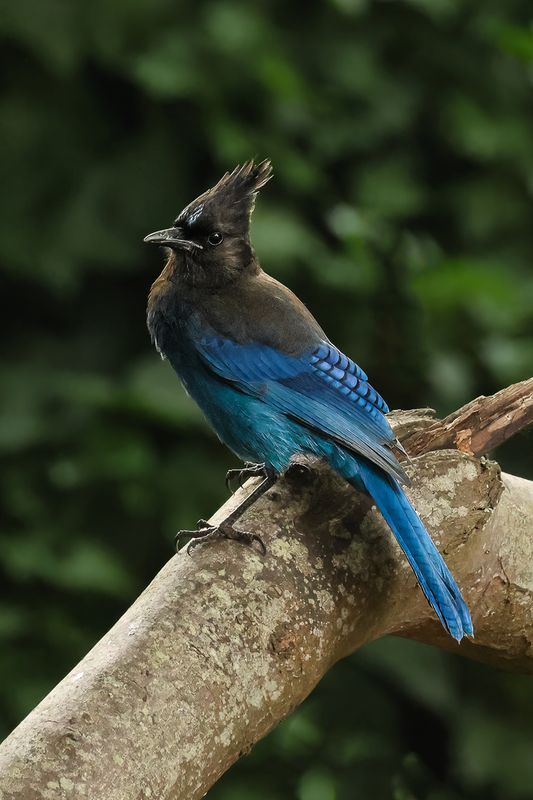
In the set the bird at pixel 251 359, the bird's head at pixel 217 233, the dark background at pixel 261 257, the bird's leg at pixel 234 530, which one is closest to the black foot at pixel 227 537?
the bird's leg at pixel 234 530

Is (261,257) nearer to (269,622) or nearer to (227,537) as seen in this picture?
(227,537)

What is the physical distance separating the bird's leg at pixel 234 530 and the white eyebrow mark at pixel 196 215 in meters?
0.61

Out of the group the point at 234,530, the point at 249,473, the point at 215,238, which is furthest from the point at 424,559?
the point at 215,238

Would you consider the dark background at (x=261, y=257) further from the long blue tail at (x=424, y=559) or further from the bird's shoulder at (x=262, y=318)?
the long blue tail at (x=424, y=559)

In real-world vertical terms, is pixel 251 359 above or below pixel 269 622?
above

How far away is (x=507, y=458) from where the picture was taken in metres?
3.40

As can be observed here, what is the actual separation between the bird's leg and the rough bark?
0.03 m

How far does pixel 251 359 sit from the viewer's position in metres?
3.00

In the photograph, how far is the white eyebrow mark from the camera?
10.2 feet

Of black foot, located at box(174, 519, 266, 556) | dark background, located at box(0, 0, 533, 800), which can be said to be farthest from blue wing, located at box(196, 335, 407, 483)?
dark background, located at box(0, 0, 533, 800)

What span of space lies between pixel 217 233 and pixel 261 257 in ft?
2.17

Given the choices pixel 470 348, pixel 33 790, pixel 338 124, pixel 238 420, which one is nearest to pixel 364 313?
pixel 470 348

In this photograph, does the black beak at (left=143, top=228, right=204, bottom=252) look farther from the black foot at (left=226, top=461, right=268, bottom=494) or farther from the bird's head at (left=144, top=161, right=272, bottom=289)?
the black foot at (left=226, top=461, right=268, bottom=494)

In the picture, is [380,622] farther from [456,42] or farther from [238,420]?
[456,42]
